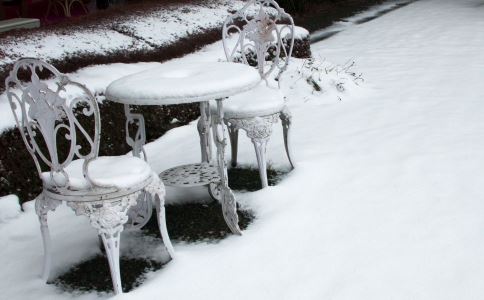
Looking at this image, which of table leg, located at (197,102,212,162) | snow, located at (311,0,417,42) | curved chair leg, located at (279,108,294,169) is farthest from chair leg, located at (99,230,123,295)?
snow, located at (311,0,417,42)

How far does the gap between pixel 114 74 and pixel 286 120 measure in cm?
158

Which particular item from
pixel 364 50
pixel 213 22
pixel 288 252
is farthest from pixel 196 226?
pixel 364 50

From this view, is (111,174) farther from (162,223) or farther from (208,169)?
→ (208,169)

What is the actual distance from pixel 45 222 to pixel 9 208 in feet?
3.32

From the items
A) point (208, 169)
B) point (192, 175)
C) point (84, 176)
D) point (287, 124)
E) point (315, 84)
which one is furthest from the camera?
point (315, 84)

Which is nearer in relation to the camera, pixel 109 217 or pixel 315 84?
pixel 109 217

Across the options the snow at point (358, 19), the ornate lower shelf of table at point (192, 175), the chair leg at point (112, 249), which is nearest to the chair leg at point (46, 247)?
the chair leg at point (112, 249)

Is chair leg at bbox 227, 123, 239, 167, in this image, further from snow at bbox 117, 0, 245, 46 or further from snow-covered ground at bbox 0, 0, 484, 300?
snow at bbox 117, 0, 245, 46

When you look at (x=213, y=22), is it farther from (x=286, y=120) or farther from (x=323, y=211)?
(x=323, y=211)

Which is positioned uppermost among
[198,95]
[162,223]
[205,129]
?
[198,95]

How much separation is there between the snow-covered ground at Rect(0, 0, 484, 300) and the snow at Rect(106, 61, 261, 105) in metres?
0.85

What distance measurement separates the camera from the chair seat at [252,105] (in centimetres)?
416

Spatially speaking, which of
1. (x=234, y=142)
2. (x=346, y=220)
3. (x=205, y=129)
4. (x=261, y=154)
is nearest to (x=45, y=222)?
(x=205, y=129)

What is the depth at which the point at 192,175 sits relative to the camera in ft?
13.5
